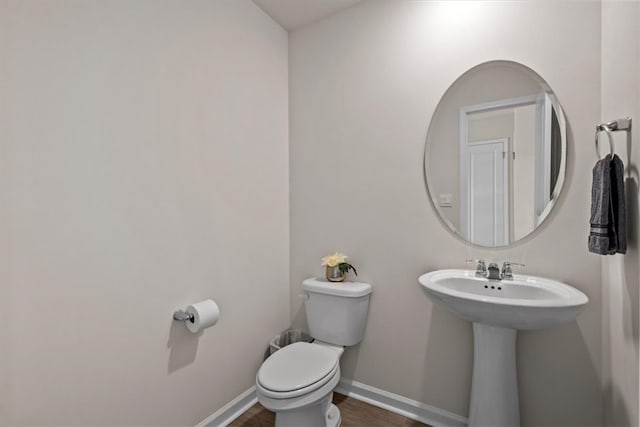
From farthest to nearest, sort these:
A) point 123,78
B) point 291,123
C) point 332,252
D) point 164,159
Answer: point 291,123 < point 332,252 < point 164,159 < point 123,78

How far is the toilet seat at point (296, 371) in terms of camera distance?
132 centimetres

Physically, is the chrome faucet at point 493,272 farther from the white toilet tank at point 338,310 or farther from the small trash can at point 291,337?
the small trash can at point 291,337

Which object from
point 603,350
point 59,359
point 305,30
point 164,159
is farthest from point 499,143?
point 59,359

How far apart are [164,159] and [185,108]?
0.29 m

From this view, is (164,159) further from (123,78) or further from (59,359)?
(59,359)

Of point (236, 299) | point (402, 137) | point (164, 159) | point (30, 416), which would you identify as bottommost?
point (30, 416)

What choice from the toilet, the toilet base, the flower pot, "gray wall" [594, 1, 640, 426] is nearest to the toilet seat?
A: the toilet

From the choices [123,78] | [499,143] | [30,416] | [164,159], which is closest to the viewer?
[30,416]

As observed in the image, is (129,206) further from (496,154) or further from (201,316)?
(496,154)

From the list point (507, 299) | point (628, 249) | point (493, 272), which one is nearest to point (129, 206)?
point (507, 299)

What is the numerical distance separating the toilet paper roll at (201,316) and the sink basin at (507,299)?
1031mm

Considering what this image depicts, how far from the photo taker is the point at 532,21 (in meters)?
1.46

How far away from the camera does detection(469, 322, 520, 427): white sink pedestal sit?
137 cm

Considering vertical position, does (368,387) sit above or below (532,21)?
below
